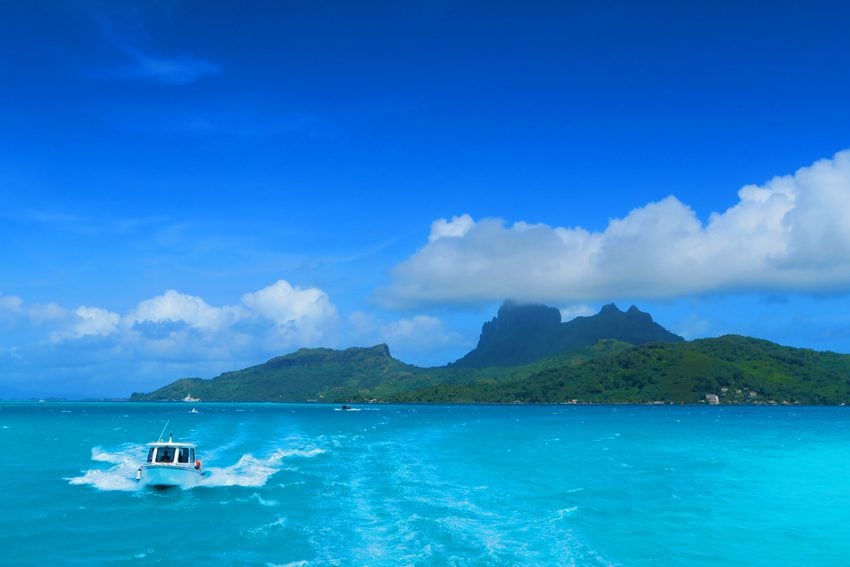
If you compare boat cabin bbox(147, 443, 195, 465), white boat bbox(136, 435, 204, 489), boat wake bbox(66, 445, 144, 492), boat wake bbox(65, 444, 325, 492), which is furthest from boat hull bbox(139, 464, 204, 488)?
boat wake bbox(66, 445, 144, 492)

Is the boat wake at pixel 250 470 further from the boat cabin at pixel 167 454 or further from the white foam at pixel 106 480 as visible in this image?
the white foam at pixel 106 480

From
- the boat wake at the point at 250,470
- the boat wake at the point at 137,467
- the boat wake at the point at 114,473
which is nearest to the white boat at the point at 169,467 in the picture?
the boat wake at the point at 137,467

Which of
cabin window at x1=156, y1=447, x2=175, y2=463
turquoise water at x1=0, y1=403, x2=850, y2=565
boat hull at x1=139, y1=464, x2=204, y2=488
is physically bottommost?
turquoise water at x1=0, y1=403, x2=850, y2=565

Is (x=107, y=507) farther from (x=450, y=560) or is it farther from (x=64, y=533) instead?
(x=450, y=560)

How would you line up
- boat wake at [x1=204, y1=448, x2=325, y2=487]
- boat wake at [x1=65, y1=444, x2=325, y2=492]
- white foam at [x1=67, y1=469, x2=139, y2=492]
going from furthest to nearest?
1. boat wake at [x1=204, y1=448, x2=325, y2=487]
2. boat wake at [x1=65, y1=444, x2=325, y2=492]
3. white foam at [x1=67, y1=469, x2=139, y2=492]

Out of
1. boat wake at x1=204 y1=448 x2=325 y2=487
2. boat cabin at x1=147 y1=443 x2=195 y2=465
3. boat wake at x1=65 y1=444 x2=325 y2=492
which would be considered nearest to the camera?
boat cabin at x1=147 y1=443 x2=195 y2=465

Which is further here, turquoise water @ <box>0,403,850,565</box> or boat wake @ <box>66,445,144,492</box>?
boat wake @ <box>66,445,144,492</box>

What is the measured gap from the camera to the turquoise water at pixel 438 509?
123 feet

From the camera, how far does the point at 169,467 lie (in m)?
54.5

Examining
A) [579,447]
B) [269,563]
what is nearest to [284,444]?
[579,447]

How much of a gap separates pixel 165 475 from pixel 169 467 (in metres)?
0.83

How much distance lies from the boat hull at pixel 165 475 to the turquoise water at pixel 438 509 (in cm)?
86

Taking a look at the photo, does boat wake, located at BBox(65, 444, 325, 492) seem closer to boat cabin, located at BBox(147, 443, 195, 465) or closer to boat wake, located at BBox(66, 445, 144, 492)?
boat wake, located at BBox(66, 445, 144, 492)

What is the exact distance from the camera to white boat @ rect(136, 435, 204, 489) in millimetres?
54688
